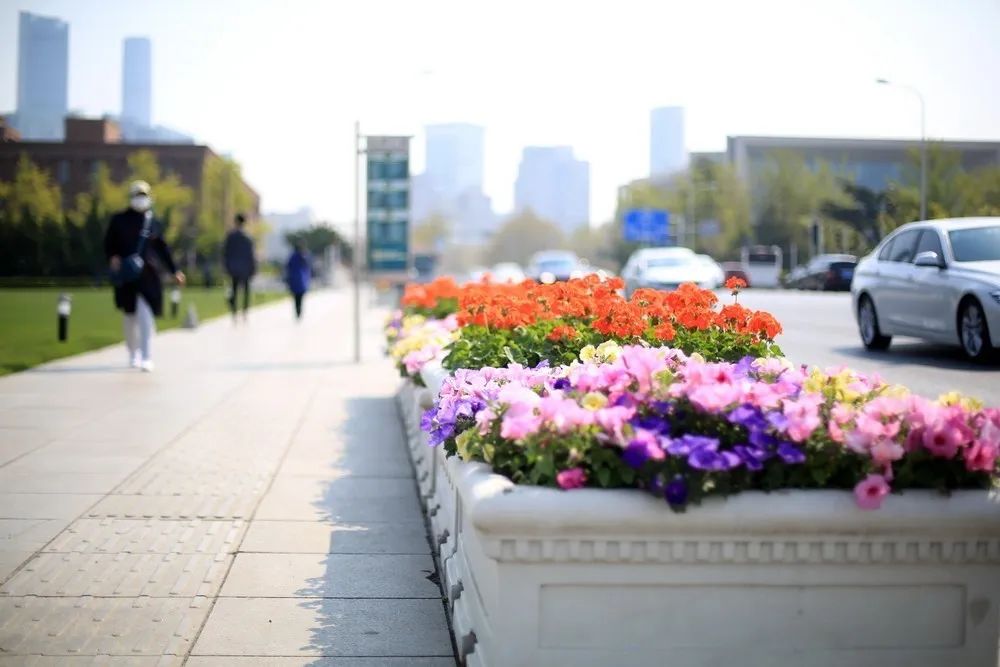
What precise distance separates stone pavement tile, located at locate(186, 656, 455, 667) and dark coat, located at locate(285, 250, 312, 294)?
77.3 ft

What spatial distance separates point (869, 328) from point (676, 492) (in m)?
13.2

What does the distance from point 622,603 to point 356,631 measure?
1.38 metres

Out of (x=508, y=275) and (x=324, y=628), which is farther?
(x=508, y=275)

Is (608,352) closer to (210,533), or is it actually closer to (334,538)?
(334,538)

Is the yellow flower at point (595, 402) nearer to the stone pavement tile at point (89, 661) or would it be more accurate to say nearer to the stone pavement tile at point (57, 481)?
the stone pavement tile at point (89, 661)

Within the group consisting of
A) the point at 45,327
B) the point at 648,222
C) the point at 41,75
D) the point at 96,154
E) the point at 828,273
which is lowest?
the point at 45,327

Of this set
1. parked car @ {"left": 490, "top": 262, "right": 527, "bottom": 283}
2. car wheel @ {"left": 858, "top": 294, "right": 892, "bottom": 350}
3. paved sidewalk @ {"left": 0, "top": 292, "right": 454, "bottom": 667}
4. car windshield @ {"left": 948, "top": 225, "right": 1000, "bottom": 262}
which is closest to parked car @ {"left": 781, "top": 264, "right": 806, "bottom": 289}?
parked car @ {"left": 490, "top": 262, "right": 527, "bottom": 283}

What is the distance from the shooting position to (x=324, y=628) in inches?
189

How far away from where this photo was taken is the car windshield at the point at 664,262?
3030 cm

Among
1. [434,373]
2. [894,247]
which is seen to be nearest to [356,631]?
[434,373]

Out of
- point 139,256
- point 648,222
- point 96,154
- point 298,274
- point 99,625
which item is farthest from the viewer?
point 648,222

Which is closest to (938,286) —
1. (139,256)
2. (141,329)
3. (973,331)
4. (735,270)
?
(973,331)

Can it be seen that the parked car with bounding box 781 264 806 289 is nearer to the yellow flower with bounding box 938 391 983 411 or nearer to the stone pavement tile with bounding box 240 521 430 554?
the stone pavement tile with bounding box 240 521 430 554

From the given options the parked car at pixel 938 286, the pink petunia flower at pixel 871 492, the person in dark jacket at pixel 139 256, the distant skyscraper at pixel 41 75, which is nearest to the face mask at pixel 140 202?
the person in dark jacket at pixel 139 256
